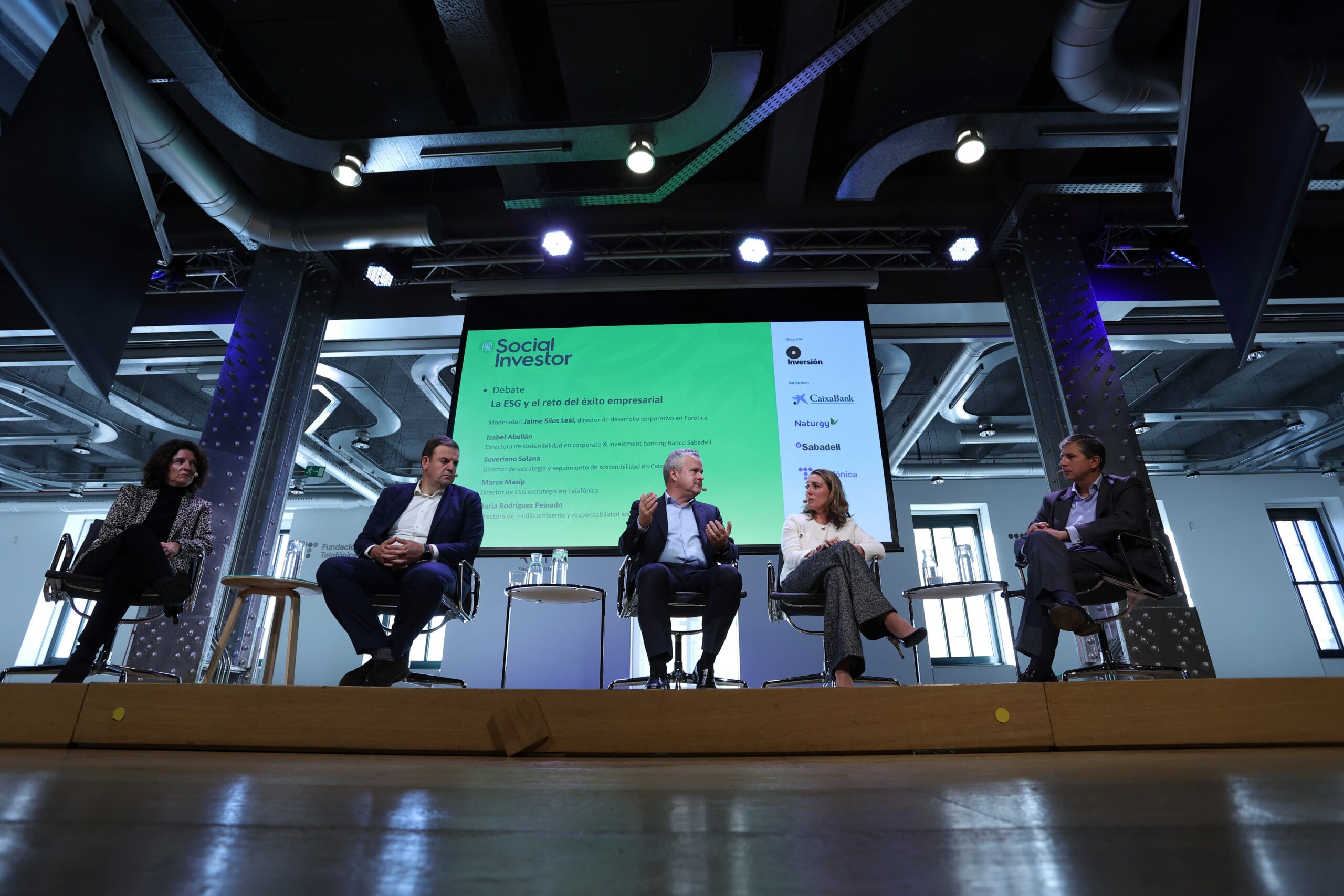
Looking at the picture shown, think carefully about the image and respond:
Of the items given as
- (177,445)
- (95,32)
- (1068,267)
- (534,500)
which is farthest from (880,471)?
(95,32)

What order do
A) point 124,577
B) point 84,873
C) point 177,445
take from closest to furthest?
point 84,873 → point 124,577 → point 177,445

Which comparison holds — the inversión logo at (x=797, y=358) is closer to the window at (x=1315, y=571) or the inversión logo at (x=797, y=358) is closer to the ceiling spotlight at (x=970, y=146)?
the ceiling spotlight at (x=970, y=146)

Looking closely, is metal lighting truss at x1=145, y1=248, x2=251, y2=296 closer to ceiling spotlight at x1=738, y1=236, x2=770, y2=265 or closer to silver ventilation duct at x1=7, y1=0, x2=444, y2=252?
silver ventilation duct at x1=7, y1=0, x2=444, y2=252

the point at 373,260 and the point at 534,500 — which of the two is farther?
the point at 373,260

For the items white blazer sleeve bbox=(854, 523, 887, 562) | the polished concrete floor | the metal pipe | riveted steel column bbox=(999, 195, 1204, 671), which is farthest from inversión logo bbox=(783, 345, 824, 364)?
the polished concrete floor

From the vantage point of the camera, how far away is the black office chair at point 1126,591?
3.29m

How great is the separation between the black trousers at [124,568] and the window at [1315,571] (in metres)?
11.4

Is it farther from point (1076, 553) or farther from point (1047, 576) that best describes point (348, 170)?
point (1076, 553)

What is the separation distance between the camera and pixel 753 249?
16.7 feet

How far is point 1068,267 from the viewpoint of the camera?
478 cm

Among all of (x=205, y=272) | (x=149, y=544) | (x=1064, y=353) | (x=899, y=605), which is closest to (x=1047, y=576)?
(x=1064, y=353)

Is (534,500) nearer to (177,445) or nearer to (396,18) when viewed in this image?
(177,445)

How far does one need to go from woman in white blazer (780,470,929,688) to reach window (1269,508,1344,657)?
876cm

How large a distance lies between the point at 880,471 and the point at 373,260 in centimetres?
387
